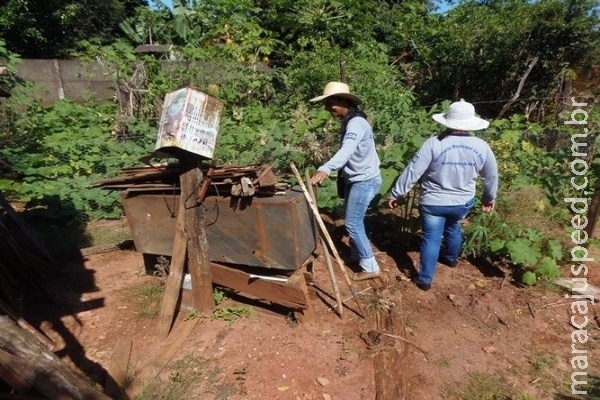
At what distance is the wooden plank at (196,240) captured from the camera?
11.2 feet

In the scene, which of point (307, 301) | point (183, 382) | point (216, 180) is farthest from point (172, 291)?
point (307, 301)

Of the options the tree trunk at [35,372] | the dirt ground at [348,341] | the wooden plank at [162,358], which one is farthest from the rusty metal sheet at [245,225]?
the tree trunk at [35,372]

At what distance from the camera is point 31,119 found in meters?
8.83

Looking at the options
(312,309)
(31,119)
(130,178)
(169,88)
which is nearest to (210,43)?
(169,88)

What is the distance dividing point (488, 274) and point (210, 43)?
37.4ft

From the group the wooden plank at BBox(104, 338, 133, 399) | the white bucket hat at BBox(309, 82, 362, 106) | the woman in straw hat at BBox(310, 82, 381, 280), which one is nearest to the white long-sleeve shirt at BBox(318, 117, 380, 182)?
the woman in straw hat at BBox(310, 82, 381, 280)

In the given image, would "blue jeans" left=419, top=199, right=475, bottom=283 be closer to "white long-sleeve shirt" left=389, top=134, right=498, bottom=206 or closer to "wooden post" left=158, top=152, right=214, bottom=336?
"white long-sleeve shirt" left=389, top=134, right=498, bottom=206

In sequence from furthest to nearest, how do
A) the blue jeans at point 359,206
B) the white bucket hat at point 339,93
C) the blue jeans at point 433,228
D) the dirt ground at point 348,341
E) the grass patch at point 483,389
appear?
1. the blue jeans at point 359,206
2. the blue jeans at point 433,228
3. the white bucket hat at point 339,93
4. the dirt ground at point 348,341
5. the grass patch at point 483,389

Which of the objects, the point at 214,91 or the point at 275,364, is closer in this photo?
the point at 275,364

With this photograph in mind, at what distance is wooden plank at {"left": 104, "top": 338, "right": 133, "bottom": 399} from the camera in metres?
2.91

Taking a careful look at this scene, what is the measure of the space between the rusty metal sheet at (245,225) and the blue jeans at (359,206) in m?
0.43

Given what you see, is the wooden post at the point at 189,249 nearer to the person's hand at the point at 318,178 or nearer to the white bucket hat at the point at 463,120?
the person's hand at the point at 318,178

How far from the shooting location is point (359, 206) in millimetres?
4133

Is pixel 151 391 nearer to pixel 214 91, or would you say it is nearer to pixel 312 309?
pixel 312 309
